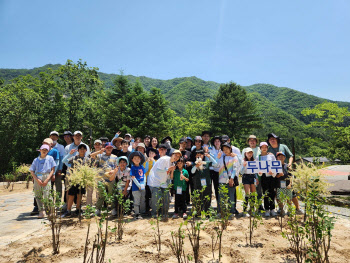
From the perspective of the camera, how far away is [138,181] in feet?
18.3

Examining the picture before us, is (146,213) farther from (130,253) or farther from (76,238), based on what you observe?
(130,253)

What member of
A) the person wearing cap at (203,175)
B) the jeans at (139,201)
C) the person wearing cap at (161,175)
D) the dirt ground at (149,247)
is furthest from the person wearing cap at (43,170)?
the person wearing cap at (203,175)

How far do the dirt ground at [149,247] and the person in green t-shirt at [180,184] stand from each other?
0.92 metres

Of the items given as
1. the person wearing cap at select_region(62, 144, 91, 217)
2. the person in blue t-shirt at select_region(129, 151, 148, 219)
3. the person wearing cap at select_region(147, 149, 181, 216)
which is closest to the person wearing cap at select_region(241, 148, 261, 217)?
the person wearing cap at select_region(147, 149, 181, 216)

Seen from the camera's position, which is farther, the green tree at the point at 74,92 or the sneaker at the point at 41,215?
the green tree at the point at 74,92

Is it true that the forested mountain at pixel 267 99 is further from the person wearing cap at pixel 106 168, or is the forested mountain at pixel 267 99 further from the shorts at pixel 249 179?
the shorts at pixel 249 179

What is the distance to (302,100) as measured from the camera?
9606 centimetres

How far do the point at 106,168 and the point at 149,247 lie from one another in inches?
96.9

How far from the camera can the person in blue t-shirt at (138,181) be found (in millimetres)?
5535

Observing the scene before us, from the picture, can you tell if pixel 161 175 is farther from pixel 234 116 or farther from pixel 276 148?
pixel 234 116

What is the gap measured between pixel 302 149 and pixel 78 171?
62954mm

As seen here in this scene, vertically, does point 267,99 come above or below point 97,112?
above

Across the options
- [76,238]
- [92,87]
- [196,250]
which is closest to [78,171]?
[76,238]

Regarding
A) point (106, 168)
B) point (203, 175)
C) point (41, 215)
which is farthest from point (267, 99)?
point (41, 215)
